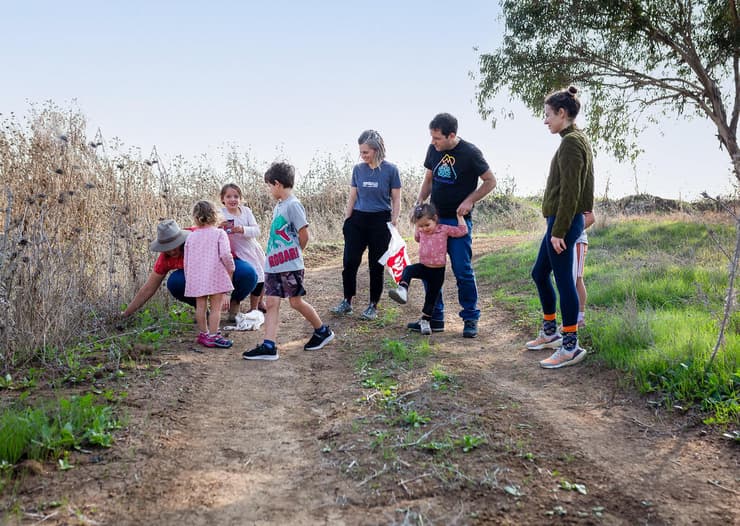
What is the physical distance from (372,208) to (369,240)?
398 millimetres

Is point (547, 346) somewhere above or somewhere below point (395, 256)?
below

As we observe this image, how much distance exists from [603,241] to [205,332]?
31.3 feet

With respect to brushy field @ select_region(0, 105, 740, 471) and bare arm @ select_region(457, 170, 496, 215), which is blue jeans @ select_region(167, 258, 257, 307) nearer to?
brushy field @ select_region(0, 105, 740, 471)

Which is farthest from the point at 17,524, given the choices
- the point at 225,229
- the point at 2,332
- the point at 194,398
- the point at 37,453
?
the point at 225,229

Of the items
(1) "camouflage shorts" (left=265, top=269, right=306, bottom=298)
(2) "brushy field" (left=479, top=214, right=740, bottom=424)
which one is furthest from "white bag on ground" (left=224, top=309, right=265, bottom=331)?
(2) "brushy field" (left=479, top=214, right=740, bottom=424)

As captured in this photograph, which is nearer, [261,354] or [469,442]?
[469,442]

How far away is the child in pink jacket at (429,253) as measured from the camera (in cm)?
624

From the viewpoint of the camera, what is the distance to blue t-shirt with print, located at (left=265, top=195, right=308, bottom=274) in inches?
217

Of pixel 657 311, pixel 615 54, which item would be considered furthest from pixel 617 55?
pixel 657 311

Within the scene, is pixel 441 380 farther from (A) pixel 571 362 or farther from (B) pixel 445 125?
(B) pixel 445 125

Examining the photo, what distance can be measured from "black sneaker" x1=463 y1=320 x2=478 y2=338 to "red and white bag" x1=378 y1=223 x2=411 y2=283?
39.5 inches

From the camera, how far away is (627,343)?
17.8 ft

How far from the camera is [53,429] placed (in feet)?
12.0

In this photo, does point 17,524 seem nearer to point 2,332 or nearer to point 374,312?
point 2,332
